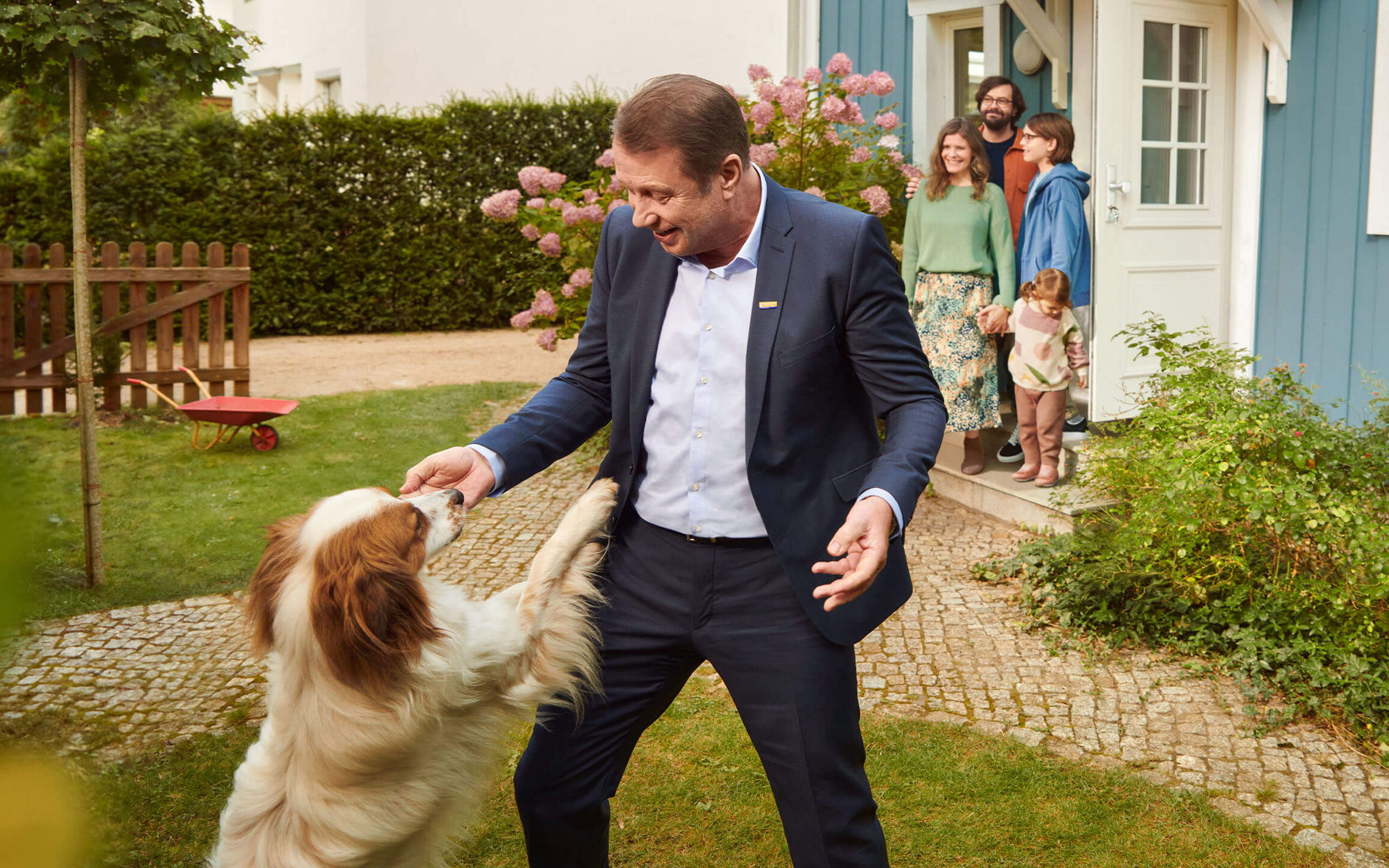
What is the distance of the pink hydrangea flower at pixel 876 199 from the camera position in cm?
738

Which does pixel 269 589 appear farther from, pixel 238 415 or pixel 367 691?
pixel 238 415

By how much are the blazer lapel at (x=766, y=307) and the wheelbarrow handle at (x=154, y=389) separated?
319 inches

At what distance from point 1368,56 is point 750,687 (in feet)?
20.0

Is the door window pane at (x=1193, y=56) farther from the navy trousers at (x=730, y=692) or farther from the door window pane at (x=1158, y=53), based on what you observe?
the navy trousers at (x=730, y=692)

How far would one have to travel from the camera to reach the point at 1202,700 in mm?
4402

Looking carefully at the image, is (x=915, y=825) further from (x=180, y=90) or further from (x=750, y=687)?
(x=180, y=90)

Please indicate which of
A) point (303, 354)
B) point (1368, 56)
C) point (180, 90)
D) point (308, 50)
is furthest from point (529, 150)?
point (1368, 56)

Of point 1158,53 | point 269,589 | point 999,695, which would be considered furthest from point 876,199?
point 269,589

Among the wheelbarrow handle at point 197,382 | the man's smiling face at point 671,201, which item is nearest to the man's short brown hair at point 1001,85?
the man's smiling face at point 671,201

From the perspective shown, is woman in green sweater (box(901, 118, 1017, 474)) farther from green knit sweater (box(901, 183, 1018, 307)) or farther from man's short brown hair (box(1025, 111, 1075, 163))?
man's short brown hair (box(1025, 111, 1075, 163))

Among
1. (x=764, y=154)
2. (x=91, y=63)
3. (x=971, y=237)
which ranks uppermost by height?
(x=91, y=63)

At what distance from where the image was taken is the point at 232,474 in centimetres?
813

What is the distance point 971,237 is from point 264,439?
18.1 ft

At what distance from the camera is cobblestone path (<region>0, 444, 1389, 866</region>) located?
3742 millimetres
